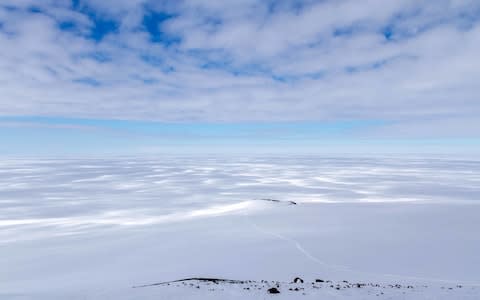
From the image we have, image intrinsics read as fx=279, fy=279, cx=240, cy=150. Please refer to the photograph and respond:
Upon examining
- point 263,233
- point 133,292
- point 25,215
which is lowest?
point 25,215

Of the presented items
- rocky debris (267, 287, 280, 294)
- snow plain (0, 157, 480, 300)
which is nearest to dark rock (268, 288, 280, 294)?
rocky debris (267, 287, 280, 294)

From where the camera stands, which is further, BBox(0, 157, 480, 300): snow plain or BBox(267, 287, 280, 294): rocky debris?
BBox(0, 157, 480, 300): snow plain

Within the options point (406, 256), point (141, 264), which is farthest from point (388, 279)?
point (141, 264)

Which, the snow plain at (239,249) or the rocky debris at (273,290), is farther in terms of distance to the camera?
the snow plain at (239,249)

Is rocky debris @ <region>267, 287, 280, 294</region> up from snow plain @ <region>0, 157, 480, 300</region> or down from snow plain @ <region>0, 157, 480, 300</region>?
up

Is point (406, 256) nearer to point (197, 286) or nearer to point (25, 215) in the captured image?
point (197, 286)

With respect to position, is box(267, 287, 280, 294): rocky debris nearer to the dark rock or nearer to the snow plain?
the dark rock

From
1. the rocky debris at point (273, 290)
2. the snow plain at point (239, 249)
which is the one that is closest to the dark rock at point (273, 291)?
the rocky debris at point (273, 290)

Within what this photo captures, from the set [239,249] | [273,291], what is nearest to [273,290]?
[273,291]

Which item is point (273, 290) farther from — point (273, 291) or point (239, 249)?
point (239, 249)

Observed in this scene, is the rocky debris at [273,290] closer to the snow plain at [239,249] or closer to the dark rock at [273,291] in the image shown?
the dark rock at [273,291]

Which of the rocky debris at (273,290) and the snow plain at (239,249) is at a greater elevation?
the rocky debris at (273,290)
